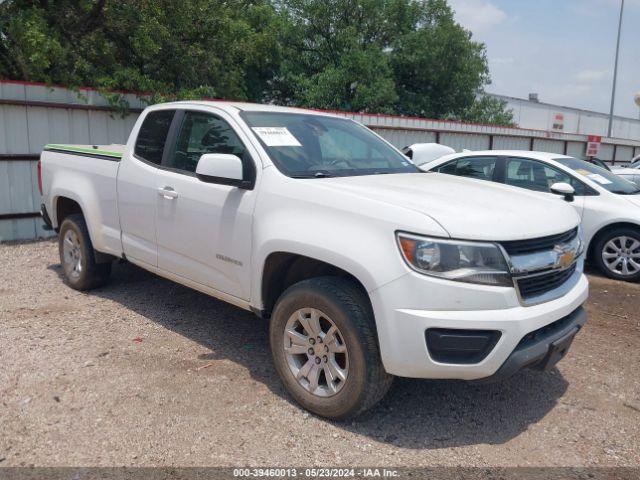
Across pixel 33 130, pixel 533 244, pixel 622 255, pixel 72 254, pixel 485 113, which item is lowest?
pixel 622 255

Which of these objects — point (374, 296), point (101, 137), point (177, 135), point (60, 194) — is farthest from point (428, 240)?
point (101, 137)

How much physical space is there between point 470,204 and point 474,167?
4.86 meters

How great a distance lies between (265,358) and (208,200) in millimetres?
1242

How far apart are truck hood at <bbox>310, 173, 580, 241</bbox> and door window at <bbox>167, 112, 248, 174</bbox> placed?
2.89ft

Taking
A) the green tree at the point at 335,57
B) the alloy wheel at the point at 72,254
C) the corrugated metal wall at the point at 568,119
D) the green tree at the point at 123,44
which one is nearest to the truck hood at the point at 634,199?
the alloy wheel at the point at 72,254

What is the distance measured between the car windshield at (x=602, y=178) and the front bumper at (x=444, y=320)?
498 cm

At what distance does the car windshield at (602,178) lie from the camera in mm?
7250

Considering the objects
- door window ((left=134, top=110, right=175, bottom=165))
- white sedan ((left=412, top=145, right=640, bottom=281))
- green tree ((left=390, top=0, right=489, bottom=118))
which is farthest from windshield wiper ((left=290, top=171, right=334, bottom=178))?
green tree ((left=390, top=0, right=489, bottom=118))

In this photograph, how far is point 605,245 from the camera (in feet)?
22.6

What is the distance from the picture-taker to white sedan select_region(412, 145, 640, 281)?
6742mm

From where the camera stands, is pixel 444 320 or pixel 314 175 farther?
pixel 314 175

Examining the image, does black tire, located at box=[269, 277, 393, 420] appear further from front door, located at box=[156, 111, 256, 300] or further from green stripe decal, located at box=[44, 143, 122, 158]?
green stripe decal, located at box=[44, 143, 122, 158]

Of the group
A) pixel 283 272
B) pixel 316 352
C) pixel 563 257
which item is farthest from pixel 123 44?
pixel 563 257

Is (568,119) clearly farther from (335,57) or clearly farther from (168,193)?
(168,193)
